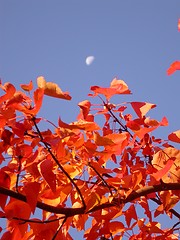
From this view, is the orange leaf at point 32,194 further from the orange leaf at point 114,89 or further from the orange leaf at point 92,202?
the orange leaf at point 114,89

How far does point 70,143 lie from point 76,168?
168mm

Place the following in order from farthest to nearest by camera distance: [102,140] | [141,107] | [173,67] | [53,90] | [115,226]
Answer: [115,226]
[141,107]
[173,67]
[102,140]
[53,90]

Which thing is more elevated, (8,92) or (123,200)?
(8,92)

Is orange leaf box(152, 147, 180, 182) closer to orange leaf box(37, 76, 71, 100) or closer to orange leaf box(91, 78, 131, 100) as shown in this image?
orange leaf box(91, 78, 131, 100)

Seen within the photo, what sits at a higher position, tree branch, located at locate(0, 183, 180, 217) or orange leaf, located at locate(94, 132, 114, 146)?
orange leaf, located at locate(94, 132, 114, 146)

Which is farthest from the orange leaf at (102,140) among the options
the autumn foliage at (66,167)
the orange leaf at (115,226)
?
the orange leaf at (115,226)

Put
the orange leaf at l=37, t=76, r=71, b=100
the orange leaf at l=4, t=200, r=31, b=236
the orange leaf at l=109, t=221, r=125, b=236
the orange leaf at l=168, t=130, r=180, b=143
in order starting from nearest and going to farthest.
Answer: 1. the orange leaf at l=37, t=76, r=71, b=100
2. the orange leaf at l=4, t=200, r=31, b=236
3. the orange leaf at l=168, t=130, r=180, b=143
4. the orange leaf at l=109, t=221, r=125, b=236

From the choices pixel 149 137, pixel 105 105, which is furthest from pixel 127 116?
pixel 105 105

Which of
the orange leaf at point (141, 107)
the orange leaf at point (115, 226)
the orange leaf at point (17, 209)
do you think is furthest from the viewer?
the orange leaf at point (115, 226)

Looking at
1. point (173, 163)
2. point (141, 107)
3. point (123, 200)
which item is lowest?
point (123, 200)

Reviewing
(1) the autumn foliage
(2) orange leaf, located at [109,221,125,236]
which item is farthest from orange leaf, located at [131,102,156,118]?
(2) orange leaf, located at [109,221,125,236]

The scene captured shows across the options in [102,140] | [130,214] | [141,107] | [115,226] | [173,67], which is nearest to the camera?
[102,140]

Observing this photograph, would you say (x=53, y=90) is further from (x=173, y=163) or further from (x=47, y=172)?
(x=173, y=163)

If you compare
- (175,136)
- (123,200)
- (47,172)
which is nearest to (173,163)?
(175,136)
